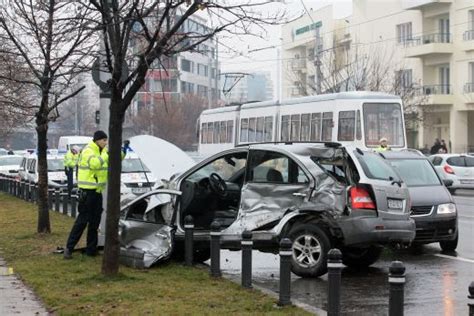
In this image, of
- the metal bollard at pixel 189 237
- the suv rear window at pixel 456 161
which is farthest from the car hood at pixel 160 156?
the suv rear window at pixel 456 161

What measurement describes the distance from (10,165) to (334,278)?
3663cm

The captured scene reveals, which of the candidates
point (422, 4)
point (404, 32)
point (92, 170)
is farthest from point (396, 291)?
point (404, 32)

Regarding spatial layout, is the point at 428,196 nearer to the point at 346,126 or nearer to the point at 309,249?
the point at 309,249

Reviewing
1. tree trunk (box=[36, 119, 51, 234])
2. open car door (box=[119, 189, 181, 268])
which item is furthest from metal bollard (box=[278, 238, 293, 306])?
tree trunk (box=[36, 119, 51, 234])

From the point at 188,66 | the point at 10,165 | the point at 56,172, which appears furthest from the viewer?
the point at 188,66

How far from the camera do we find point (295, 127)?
26.7 m

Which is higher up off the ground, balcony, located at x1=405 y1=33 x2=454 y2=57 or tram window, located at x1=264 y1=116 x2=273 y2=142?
balcony, located at x1=405 y1=33 x2=454 y2=57

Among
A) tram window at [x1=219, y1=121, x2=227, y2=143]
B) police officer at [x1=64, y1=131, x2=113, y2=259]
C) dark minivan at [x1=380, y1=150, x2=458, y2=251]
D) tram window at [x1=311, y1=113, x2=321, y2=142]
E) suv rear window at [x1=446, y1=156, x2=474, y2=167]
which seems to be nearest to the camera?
police officer at [x1=64, y1=131, x2=113, y2=259]

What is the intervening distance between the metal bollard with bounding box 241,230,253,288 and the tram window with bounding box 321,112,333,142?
627 inches

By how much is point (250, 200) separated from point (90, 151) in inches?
111

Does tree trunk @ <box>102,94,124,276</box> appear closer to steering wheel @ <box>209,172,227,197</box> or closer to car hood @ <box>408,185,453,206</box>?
steering wheel @ <box>209,172,227,197</box>

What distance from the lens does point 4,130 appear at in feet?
108

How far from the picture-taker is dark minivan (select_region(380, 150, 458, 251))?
12.5 metres

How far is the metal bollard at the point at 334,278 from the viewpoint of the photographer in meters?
7.01
